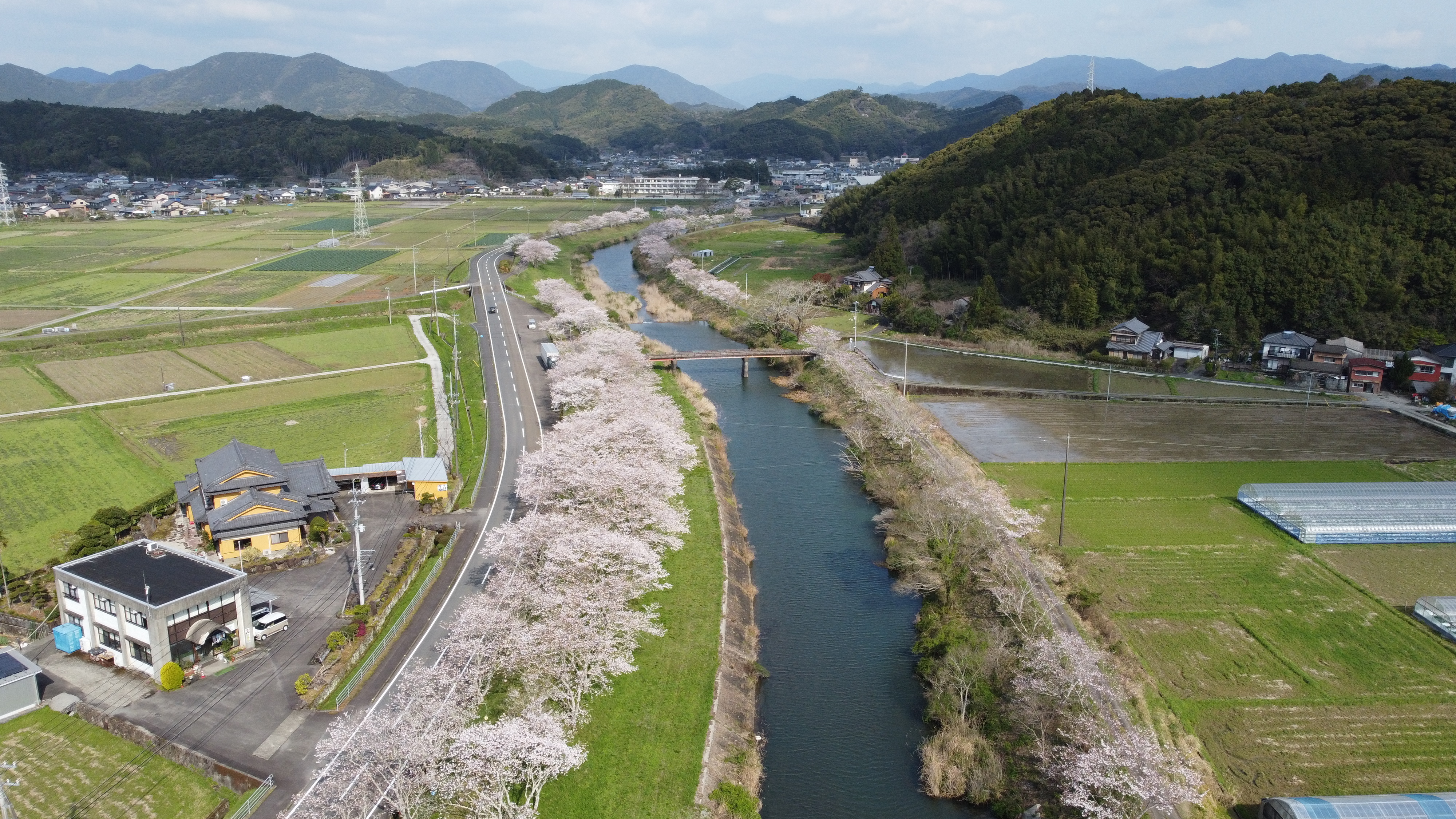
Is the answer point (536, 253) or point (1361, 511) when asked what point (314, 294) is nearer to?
point (536, 253)

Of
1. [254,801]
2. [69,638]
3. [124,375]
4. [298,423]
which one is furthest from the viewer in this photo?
[124,375]

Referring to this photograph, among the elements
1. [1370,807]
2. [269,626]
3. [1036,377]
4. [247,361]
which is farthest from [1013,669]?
[247,361]

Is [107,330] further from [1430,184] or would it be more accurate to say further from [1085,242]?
[1430,184]

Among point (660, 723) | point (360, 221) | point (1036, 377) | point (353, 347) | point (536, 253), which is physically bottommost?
point (660, 723)

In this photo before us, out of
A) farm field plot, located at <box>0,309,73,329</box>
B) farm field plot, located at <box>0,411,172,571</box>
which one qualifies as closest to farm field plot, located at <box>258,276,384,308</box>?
farm field plot, located at <box>0,309,73,329</box>

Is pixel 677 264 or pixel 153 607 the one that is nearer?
pixel 153 607

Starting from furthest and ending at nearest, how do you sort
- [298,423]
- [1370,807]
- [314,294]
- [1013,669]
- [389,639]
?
1. [314,294]
2. [298,423]
3. [389,639]
4. [1013,669]
5. [1370,807]

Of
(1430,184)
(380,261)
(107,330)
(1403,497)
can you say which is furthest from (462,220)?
(1403,497)

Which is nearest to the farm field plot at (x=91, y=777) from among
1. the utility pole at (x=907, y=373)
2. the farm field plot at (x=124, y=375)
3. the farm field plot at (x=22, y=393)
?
the farm field plot at (x=22, y=393)
